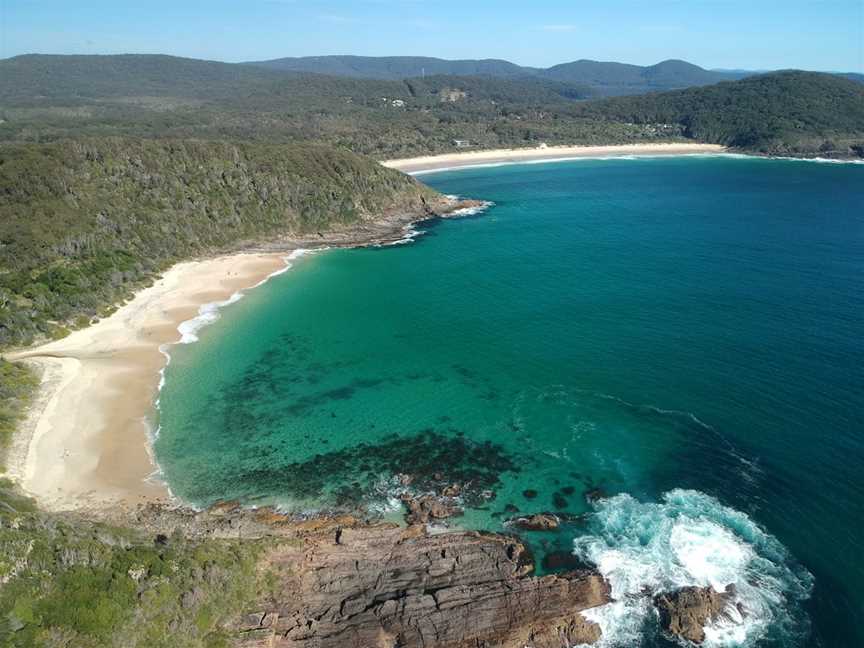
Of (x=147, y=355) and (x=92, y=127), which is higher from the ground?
(x=92, y=127)

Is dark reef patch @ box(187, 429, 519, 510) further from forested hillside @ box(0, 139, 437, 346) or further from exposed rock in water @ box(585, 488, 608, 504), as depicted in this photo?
forested hillside @ box(0, 139, 437, 346)

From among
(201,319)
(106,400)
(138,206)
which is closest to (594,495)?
(106,400)

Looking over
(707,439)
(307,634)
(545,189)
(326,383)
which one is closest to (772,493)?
(707,439)

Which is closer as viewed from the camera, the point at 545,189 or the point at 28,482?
the point at 28,482

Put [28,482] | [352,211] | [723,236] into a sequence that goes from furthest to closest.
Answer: [352,211]
[723,236]
[28,482]

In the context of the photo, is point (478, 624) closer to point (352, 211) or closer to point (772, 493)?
point (772, 493)

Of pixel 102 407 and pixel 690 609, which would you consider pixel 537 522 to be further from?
pixel 102 407

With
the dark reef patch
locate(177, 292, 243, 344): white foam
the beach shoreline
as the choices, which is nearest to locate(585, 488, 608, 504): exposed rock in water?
the dark reef patch
